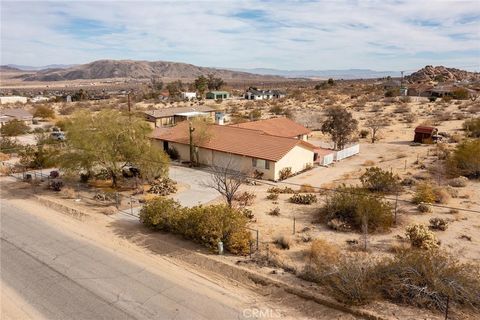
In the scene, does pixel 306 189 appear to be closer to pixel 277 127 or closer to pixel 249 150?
pixel 249 150

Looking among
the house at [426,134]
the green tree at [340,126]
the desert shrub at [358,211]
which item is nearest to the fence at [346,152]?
the green tree at [340,126]

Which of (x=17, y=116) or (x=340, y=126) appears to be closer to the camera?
(x=340, y=126)

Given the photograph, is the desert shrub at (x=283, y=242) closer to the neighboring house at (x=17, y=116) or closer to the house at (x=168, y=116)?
the house at (x=168, y=116)

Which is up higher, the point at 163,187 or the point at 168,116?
the point at 168,116

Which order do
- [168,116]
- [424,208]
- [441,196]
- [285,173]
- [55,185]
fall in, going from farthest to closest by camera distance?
1. [168,116]
2. [285,173]
3. [55,185]
4. [441,196]
5. [424,208]

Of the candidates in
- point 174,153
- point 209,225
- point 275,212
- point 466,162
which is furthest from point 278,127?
point 209,225

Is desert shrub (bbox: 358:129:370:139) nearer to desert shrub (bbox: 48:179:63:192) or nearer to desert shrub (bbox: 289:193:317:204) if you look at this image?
desert shrub (bbox: 289:193:317:204)

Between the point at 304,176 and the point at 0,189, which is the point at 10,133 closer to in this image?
the point at 0,189

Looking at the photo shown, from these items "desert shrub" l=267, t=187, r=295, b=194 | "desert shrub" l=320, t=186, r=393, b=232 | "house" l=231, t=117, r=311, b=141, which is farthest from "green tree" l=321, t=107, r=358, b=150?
"desert shrub" l=320, t=186, r=393, b=232
